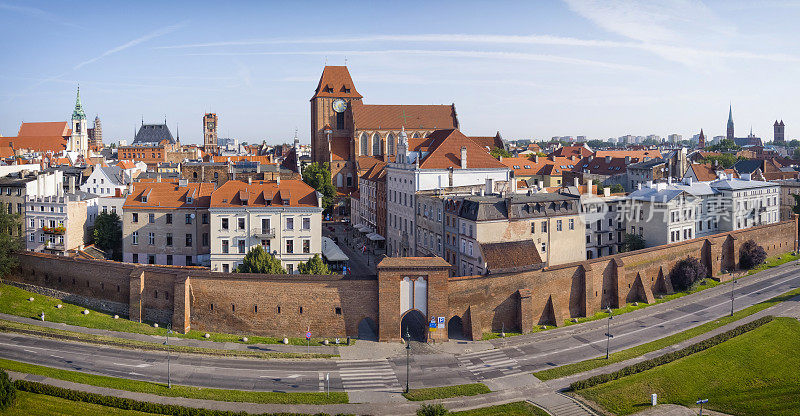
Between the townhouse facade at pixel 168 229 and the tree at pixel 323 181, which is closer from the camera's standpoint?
the townhouse facade at pixel 168 229

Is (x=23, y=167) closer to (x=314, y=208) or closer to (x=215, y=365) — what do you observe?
(x=314, y=208)

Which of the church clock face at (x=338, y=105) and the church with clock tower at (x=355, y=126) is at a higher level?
Answer: the church clock face at (x=338, y=105)

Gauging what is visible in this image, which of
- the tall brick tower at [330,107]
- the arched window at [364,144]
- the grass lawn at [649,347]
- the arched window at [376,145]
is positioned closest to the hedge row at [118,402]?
the grass lawn at [649,347]

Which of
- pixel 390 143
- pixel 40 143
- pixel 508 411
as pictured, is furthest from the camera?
pixel 40 143

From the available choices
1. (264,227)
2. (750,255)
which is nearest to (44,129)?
(264,227)

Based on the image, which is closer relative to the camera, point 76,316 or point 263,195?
point 76,316

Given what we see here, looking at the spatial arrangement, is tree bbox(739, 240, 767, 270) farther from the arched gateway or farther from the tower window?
the tower window

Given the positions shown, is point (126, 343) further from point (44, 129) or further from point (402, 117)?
point (44, 129)

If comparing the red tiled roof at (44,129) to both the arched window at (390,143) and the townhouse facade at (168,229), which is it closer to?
the arched window at (390,143)
